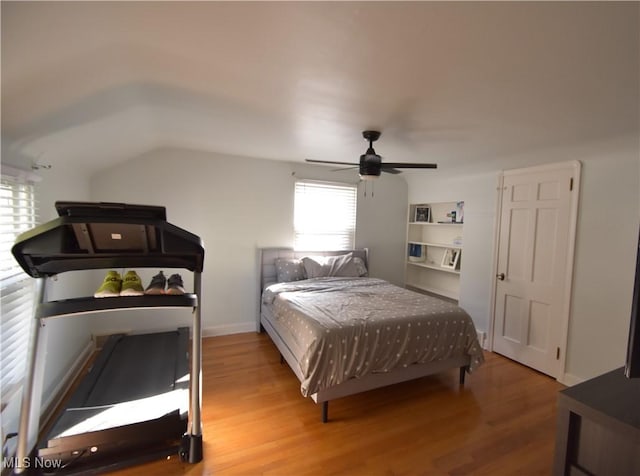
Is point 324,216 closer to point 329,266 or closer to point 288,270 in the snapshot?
point 329,266

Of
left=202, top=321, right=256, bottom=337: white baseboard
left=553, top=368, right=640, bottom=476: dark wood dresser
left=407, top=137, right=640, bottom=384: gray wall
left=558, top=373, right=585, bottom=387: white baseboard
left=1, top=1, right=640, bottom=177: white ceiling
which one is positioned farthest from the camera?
left=202, top=321, right=256, bottom=337: white baseboard

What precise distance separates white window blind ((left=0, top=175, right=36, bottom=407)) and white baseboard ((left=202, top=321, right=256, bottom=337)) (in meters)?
1.92

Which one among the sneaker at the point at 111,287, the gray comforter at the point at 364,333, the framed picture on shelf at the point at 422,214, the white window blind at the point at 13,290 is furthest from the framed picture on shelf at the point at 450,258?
the white window blind at the point at 13,290

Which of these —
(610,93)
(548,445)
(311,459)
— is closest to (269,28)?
(610,93)

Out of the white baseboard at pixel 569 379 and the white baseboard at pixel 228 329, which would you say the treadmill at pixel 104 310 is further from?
the white baseboard at pixel 569 379

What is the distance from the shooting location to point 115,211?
1443mm

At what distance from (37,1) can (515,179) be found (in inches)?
157

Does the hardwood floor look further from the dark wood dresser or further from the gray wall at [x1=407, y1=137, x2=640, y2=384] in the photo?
the dark wood dresser

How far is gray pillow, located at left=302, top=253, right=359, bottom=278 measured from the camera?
386 centimetres

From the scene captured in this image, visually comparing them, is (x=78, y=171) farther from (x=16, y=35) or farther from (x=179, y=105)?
(x=16, y=35)

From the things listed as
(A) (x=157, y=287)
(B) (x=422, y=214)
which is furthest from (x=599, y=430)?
(B) (x=422, y=214)

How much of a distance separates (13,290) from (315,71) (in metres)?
2.28

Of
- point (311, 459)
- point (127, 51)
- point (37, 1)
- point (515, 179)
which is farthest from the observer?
point (515, 179)

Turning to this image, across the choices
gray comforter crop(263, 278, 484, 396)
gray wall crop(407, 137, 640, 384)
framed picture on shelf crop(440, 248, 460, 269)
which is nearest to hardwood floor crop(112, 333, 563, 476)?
gray comforter crop(263, 278, 484, 396)
